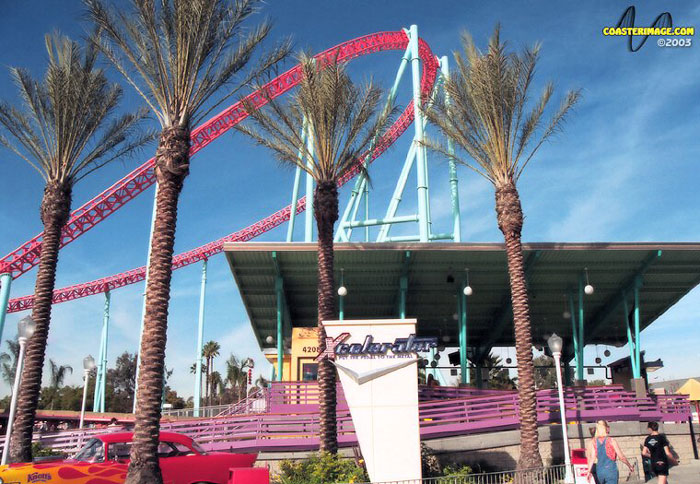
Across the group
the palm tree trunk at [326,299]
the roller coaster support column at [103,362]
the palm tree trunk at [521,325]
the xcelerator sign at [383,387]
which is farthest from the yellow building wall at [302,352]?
the roller coaster support column at [103,362]

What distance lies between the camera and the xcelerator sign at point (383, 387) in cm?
1246

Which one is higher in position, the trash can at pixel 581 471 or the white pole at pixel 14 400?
the white pole at pixel 14 400

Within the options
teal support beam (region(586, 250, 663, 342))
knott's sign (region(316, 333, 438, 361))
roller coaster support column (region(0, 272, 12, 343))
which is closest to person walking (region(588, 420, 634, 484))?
knott's sign (region(316, 333, 438, 361))

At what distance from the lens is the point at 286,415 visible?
19.0 metres

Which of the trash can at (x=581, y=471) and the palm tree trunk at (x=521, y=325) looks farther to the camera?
the palm tree trunk at (x=521, y=325)

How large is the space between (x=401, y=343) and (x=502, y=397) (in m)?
8.07

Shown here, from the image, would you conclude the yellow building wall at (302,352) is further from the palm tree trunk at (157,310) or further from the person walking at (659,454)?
the person walking at (659,454)

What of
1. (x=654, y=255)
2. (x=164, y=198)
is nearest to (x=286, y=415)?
(x=164, y=198)

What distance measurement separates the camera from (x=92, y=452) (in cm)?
1134

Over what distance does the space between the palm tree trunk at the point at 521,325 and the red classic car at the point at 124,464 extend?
24.0 ft

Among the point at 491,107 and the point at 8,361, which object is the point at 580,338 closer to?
the point at 491,107

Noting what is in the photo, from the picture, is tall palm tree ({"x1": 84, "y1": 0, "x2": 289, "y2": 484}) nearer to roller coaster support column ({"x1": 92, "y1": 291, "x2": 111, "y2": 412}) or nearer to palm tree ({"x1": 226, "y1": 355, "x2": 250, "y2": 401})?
roller coaster support column ({"x1": 92, "y1": 291, "x2": 111, "y2": 412})

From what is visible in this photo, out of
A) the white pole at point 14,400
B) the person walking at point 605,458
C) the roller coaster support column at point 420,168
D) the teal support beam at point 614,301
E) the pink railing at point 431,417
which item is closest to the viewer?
the person walking at point 605,458

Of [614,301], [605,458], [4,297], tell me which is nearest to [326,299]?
[605,458]
